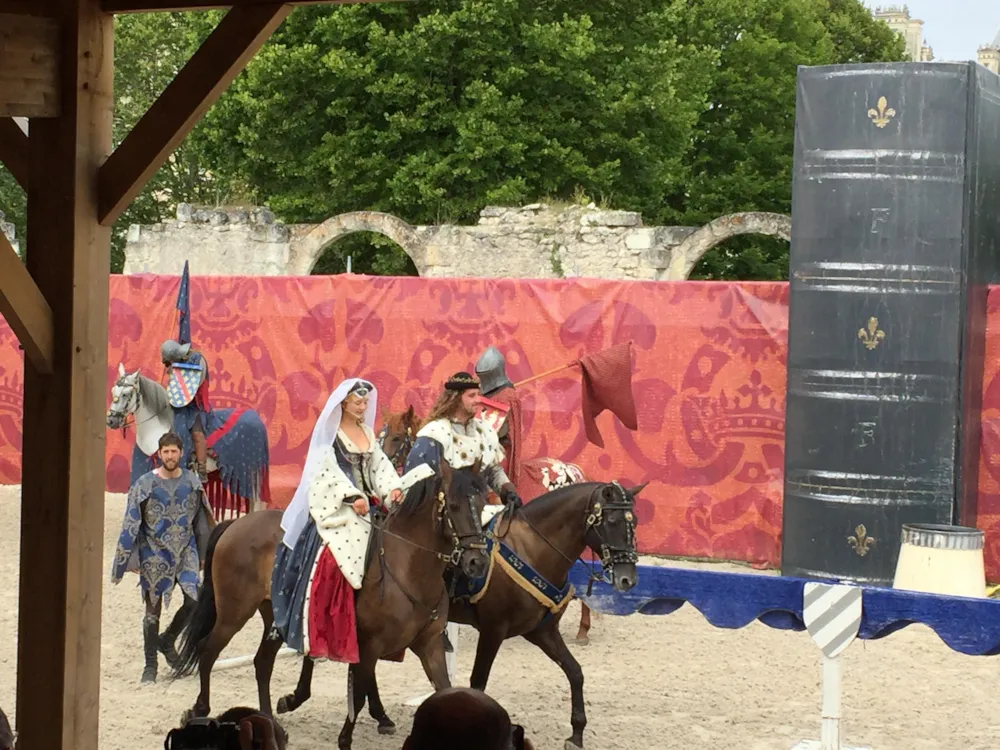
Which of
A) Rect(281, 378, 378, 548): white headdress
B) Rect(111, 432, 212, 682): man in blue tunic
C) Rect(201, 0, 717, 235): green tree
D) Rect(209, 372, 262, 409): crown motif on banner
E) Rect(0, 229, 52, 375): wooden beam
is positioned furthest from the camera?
Rect(201, 0, 717, 235): green tree

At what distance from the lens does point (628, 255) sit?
61.9 feet

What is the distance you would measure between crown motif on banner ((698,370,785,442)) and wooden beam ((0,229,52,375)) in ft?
26.8

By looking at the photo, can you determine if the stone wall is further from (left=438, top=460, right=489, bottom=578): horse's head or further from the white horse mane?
(left=438, top=460, right=489, bottom=578): horse's head

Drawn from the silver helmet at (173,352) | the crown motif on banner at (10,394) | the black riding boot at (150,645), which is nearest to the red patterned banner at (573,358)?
the silver helmet at (173,352)

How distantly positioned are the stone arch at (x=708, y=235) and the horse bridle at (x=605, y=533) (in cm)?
1122

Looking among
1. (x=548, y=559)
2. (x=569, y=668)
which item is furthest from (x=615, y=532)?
(x=569, y=668)

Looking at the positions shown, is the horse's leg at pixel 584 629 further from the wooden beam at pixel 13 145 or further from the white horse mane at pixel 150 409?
the wooden beam at pixel 13 145

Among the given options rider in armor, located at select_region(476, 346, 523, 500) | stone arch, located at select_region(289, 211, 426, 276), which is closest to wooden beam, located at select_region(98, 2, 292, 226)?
rider in armor, located at select_region(476, 346, 523, 500)

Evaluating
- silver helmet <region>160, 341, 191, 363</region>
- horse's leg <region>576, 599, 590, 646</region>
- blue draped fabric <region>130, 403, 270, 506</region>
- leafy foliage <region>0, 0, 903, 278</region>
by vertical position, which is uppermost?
leafy foliage <region>0, 0, 903, 278</region>

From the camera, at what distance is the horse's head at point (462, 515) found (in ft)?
23.1

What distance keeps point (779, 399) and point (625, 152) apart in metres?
18.2

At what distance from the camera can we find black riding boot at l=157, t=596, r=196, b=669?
842 centimetres

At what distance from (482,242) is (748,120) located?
61.7 feet

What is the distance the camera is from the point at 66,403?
5.47m
